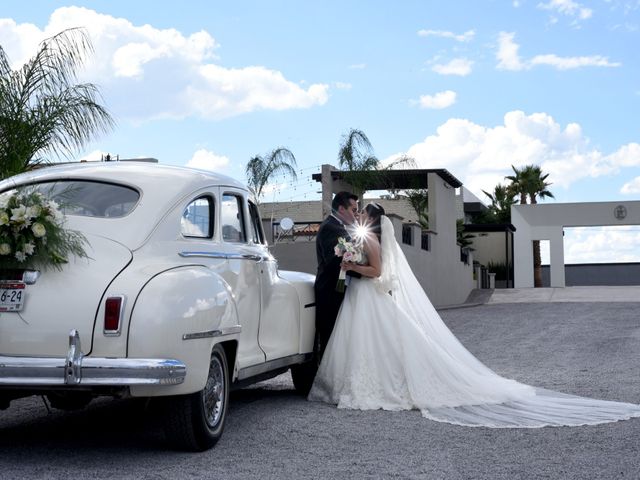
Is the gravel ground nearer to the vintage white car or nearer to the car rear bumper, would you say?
the vintage white car

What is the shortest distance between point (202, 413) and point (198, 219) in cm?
150

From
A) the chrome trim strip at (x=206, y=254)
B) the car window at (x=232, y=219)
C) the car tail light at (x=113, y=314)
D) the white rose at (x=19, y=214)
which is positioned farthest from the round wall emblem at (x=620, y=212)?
the car tail light at (x=113, y=314)

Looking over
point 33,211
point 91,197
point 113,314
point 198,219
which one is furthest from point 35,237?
point 198,219

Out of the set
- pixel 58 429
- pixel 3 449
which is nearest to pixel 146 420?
pixel 58 429

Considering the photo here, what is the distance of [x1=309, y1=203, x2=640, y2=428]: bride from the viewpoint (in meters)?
8.14

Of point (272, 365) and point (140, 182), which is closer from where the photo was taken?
point (140, 182)

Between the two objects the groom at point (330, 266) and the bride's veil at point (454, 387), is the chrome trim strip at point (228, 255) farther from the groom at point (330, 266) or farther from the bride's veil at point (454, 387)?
the bride's veil at point (454, 387)

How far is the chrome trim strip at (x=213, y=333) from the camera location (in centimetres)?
585

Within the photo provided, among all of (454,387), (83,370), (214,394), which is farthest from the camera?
(454,387)

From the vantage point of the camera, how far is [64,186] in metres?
6.70

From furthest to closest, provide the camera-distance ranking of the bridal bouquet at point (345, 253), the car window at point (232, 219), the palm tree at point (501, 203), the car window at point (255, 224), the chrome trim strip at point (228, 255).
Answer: the palm tree at point (501, 203) → the bridal bouquet at point (345, 253) → the car window at point (255, 224) → the car window at point (232, 219) → the chrome trim strip at point (228, 255)

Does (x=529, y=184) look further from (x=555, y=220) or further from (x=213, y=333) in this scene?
(x=213, y=333)

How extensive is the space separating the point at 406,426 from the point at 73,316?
2966mm

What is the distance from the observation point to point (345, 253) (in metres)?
9.09
